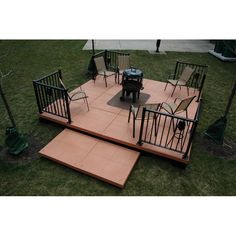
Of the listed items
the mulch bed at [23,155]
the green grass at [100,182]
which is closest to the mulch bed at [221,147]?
the green grass at [100,182]

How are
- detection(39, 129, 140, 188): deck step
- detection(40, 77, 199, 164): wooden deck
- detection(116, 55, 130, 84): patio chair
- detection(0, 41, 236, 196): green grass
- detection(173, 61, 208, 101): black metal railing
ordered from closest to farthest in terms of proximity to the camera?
1. detection(0, 41, 236, 196): green grass
2. detection(39, 129, 140, 188): deck step
3. detection(40, 77, 199, 164): wooden deck
4. detection(173, 61, 208, 101): black metal railing
5. detection(116, 55, 130, 84): patio chair

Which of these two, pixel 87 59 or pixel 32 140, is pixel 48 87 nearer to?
pixel 32 140

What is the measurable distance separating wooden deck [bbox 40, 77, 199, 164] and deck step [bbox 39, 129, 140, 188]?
22 cm

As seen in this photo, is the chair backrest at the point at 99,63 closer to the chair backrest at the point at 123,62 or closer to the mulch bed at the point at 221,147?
the chair backrest at the point at 123,62

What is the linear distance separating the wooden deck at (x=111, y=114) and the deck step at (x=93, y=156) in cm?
22

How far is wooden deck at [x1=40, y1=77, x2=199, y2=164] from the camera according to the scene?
5.00m

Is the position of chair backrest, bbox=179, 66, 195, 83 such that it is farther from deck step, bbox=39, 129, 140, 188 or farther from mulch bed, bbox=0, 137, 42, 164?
mulch bed, bbox=0, 137, 42, 164

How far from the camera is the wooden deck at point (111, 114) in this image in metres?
5.00

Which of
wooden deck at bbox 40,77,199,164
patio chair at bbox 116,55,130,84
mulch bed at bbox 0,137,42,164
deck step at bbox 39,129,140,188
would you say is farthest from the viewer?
patio chair at bbox 116,55,130,84

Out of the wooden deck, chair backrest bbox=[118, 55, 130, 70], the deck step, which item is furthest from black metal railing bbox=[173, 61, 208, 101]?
the deck step

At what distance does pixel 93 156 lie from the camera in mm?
4754

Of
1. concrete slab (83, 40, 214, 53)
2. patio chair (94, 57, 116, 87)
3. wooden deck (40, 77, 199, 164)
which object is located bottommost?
wooden deck (40, 77, 199, 164)

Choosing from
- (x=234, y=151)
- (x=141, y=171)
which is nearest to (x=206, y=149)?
(x=234, y=151)

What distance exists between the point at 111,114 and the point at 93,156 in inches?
62.2
